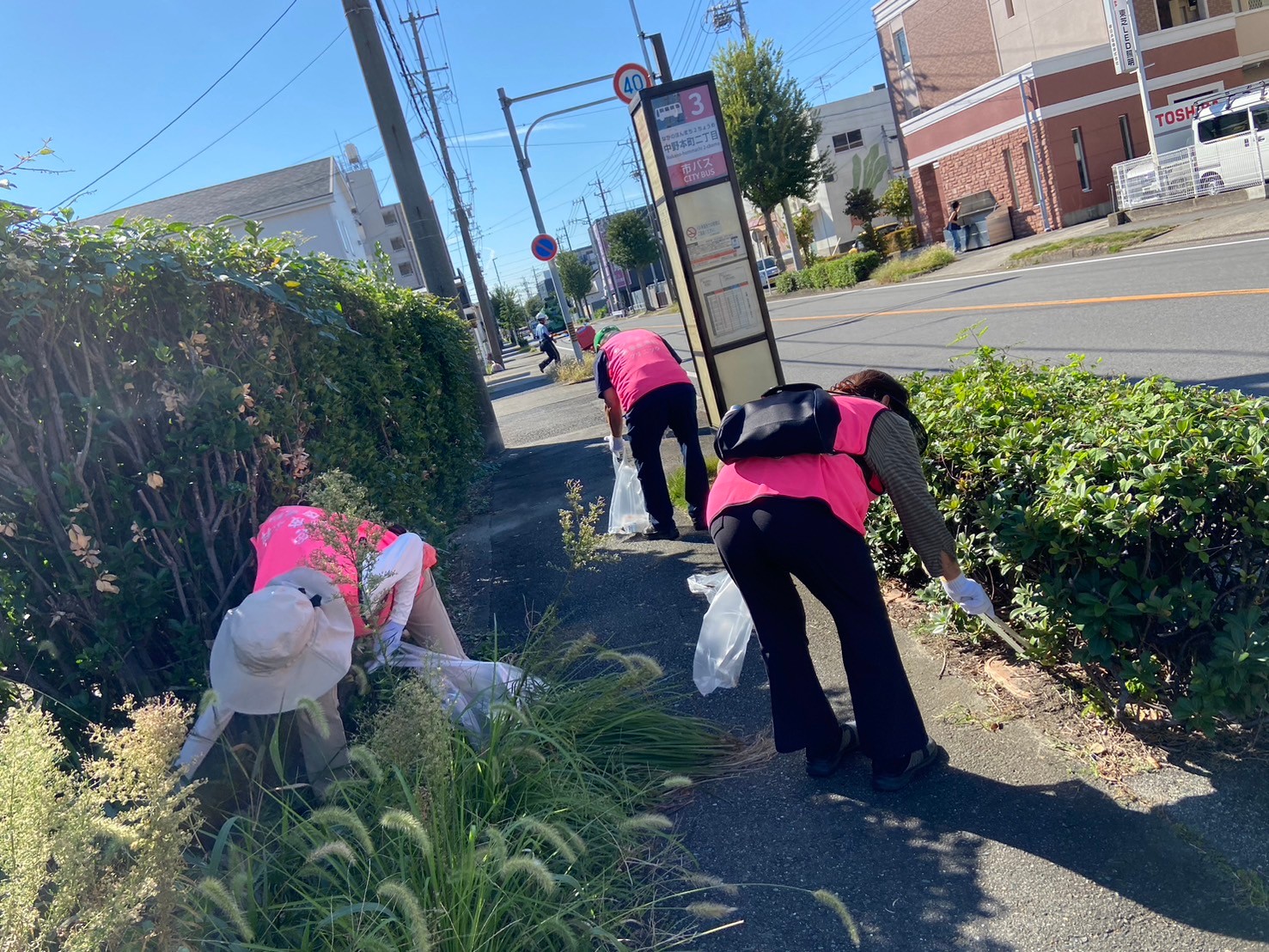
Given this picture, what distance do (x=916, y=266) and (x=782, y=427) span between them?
26749 mm

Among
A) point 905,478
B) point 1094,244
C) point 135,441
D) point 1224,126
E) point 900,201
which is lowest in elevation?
point 1094,244

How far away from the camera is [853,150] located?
203ft

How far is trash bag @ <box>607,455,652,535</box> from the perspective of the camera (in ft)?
22.6

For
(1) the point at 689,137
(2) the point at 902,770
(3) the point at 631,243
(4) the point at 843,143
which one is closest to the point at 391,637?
(2) the point at 902,770

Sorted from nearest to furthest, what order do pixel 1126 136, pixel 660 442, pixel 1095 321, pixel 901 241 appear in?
pixel 660 442, pixel 1095 321, pixel 1126 136, pixel 901 241

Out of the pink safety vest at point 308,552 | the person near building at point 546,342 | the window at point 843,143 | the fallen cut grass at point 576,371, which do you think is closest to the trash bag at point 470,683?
the pink safety vest at point 308,552

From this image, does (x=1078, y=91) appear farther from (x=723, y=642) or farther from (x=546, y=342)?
(x=723, y=642)

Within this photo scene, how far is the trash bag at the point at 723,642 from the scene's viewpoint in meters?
3.81

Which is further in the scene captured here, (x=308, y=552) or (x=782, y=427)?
(x=308, y=552)

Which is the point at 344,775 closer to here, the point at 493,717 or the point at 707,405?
the point at 493,717

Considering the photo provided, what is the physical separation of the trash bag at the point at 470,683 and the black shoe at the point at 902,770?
50.0 inches

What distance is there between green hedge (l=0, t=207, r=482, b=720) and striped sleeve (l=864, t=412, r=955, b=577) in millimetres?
2534

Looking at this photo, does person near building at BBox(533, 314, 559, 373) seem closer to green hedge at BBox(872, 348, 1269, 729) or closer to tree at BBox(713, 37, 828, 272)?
tree at BBox(713, 37, 828, 272)

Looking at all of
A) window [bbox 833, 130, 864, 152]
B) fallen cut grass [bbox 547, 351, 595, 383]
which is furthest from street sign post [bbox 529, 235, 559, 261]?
window [bbox 833, 130, 864, 152]
